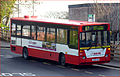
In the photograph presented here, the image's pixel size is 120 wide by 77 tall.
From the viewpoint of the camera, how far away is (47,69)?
2164cm

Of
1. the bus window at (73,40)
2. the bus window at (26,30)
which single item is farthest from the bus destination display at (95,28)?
the bus window at (26,30)

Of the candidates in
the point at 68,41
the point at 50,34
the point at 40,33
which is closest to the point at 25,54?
the point at 40,33

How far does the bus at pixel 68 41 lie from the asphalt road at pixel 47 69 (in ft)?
1.49

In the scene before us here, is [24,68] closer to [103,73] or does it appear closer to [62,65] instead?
[62,65]

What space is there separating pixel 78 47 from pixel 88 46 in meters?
0.59

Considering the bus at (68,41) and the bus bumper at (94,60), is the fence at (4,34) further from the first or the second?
the bus bumper at (94,60)

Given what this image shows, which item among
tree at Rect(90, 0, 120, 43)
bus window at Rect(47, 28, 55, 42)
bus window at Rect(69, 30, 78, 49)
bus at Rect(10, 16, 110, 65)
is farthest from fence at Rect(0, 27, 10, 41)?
bus window at Rect(69, 30, 78, 49)

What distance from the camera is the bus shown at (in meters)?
21.3

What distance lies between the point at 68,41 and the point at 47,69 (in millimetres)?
2000

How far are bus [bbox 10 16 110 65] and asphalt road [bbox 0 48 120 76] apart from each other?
454 mm

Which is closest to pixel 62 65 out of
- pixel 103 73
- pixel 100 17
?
pixel 103 73

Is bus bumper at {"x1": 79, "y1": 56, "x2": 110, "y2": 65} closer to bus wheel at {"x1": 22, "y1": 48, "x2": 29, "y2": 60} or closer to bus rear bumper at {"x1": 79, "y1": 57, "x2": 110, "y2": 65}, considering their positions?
bus rear bumper at {"x1": 79, "y1": 57, "x2": 110, "y2": 65}

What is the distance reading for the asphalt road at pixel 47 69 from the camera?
65.5 feet

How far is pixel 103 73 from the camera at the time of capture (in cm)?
2000
